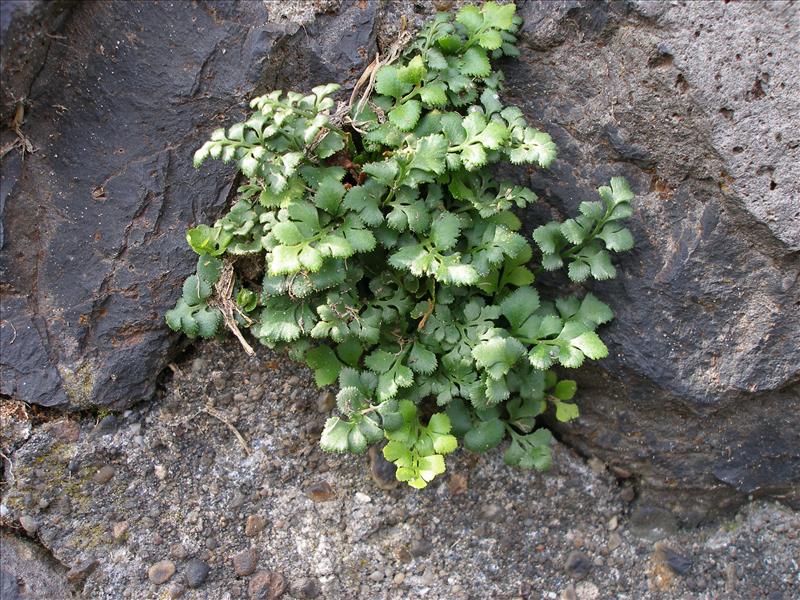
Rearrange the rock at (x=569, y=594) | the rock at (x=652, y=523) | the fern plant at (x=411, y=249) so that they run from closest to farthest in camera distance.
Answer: the fern plant at (x=411, y=249) → the rock at (x=569, y=594) → the rock at (x=652, y=523)

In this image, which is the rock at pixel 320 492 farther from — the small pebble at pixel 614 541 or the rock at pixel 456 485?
the small pebble at pixel 614 541

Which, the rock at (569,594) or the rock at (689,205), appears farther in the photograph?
the rock at (569,594)

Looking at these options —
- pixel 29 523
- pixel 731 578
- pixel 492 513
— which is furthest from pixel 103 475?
pixel 731 578

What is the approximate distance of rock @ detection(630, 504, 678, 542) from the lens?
9.50 ft

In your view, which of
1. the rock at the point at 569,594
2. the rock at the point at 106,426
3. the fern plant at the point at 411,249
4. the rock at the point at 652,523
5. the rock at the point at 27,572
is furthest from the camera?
the rock at the point at 652,523

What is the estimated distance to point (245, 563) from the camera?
2.64 metres

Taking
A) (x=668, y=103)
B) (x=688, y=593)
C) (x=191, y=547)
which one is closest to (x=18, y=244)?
(x=191, y=547)

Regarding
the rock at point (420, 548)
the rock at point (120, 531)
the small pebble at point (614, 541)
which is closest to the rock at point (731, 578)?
the small pebble at point (614, 541)

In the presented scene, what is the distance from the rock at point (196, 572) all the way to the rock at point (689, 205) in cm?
154

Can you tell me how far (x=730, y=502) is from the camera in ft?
9.47

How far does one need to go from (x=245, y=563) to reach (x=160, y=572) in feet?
0.96

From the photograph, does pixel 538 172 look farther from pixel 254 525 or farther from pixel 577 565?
pixel 254 525

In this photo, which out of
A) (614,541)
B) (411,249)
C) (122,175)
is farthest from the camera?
(614,541)

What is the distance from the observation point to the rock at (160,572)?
8.52 feet
